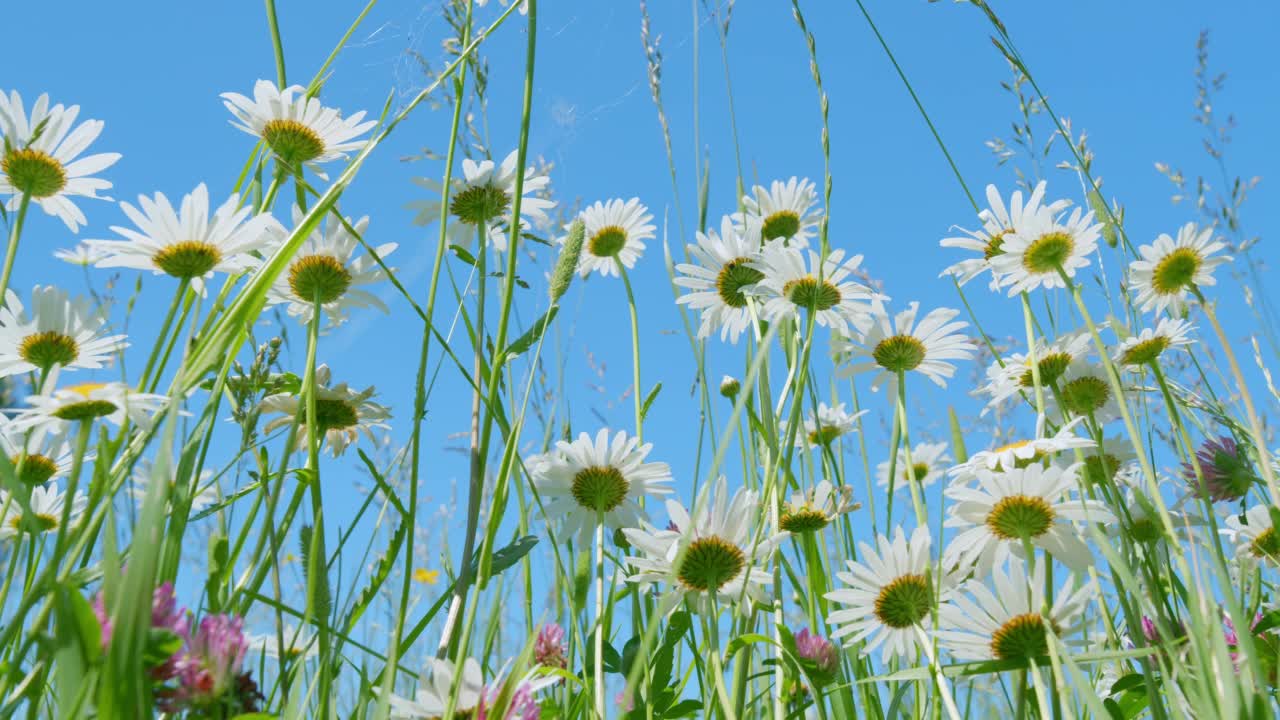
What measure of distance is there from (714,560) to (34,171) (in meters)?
0.65

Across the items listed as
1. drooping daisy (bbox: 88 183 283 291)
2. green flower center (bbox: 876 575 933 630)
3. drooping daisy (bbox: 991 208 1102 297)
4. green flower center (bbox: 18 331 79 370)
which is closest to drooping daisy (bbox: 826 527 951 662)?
green flower center (bbox: 876 575 933 630)

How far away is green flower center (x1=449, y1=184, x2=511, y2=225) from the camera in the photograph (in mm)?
935

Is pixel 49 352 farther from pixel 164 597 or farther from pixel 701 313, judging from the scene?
pixel 701 313

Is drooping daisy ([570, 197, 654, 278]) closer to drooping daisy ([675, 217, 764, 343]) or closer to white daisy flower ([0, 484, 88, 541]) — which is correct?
drooping daisy ([675, 217, 764, 343])

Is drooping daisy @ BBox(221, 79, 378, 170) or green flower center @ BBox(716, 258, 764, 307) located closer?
drooping daisy @ BBox(221, 79, 378, 170)

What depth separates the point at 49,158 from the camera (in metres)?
0.83

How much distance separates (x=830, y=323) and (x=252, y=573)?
2.13 feet

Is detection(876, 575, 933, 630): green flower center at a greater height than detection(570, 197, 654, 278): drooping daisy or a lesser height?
lesser

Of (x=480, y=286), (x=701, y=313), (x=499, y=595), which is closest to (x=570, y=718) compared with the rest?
(x=499, y=595)

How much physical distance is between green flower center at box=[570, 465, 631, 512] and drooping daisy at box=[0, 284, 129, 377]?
1.28 feet

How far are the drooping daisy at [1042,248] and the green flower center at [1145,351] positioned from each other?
0.34ft

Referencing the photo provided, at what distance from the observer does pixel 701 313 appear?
1222 mm

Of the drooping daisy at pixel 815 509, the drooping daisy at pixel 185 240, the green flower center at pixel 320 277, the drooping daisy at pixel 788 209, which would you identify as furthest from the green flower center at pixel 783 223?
the drooping daisy at pixel 185 240

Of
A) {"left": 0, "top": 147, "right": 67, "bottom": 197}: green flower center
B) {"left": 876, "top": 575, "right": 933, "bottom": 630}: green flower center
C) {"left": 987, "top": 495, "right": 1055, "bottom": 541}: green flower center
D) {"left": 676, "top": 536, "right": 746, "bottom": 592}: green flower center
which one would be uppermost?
{"left": 0, "top": 147, "right": 67, "bottom": 197}: green flower center
